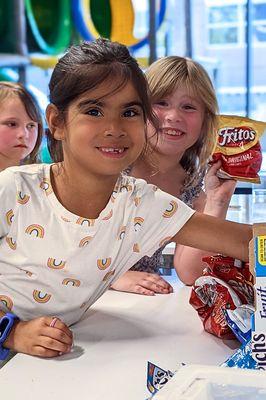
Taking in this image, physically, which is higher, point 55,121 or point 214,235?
point 55,121

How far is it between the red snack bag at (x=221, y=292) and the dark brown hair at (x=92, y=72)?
0.33 m

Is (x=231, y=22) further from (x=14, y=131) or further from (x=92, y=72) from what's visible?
(x=92, y=72)

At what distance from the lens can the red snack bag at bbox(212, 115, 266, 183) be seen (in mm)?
1351

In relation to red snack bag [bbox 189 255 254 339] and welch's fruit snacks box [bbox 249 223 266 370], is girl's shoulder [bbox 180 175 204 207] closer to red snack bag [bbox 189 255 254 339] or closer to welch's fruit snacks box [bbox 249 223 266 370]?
red snack bag [bbox 189 255 254 339]

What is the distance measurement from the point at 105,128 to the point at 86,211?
0.57 feet

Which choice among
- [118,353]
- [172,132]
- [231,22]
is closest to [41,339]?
[118,353]

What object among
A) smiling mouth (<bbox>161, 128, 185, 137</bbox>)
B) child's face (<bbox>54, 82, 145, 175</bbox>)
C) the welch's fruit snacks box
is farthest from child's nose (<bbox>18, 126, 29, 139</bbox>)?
the welch's fruit snacks box

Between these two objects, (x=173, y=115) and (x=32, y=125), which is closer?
(x=173, y=115)

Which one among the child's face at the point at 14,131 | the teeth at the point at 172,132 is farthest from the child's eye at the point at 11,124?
the teeth at the point at 172,132

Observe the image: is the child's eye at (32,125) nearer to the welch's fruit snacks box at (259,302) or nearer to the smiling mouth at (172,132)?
the smiling mouth at (172,132)

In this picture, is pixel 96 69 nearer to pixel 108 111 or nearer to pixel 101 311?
pixel 108 111

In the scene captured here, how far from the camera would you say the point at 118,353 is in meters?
1.08

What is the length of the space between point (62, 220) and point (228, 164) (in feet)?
1.25

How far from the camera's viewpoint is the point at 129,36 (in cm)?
551
